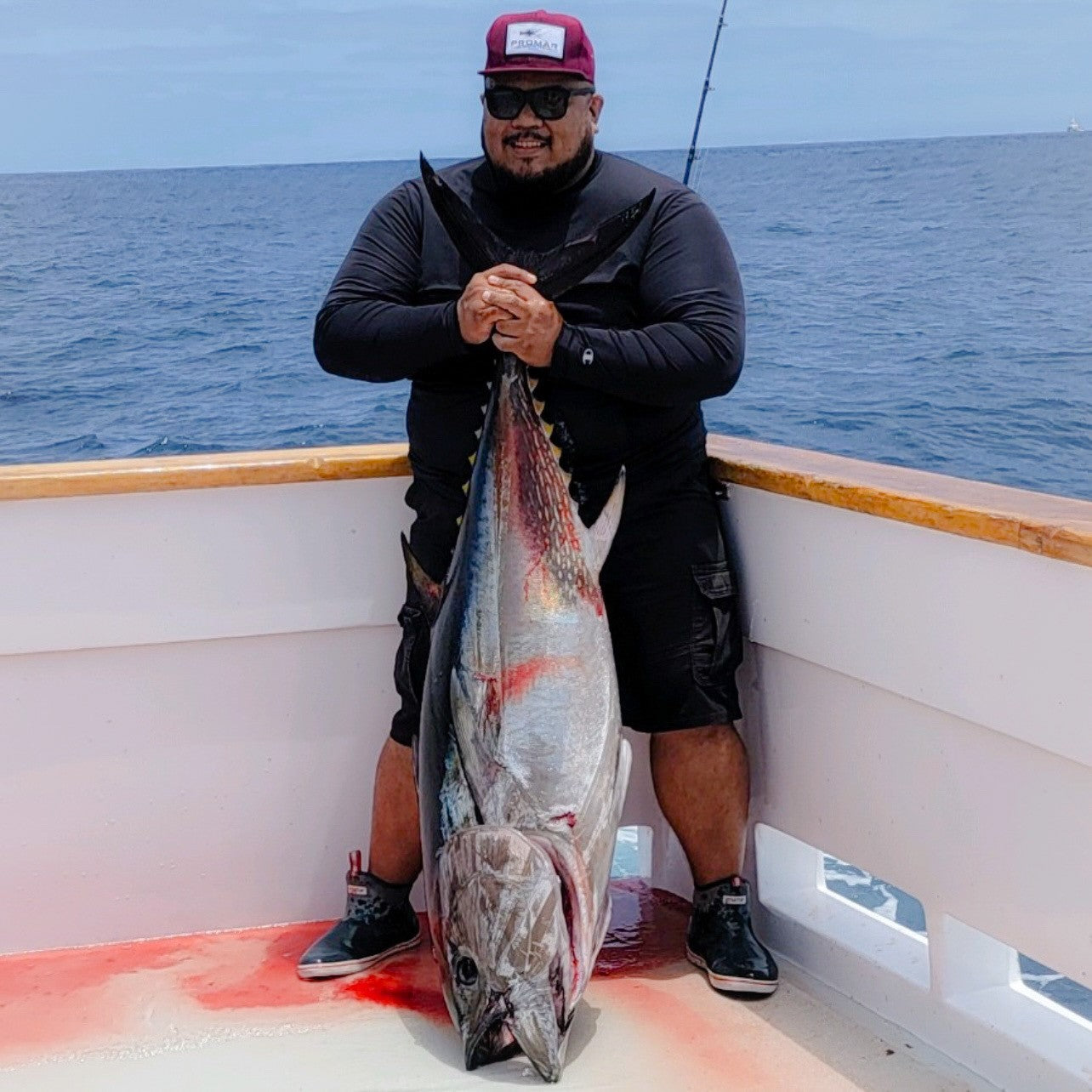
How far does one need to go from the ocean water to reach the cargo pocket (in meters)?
8.99

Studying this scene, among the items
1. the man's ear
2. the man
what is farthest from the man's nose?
the man's ear

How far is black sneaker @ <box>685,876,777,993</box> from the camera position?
8.23 feet

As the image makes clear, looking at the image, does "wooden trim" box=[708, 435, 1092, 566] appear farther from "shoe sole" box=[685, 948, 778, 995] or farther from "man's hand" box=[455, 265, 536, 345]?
"shoe sole" box=[685, 948, 778, 995]

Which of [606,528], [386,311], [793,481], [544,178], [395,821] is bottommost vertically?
[395,821]

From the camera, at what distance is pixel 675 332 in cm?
238

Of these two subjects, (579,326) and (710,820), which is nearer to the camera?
(579,326)

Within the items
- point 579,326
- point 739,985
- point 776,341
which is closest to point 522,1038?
point 739,985

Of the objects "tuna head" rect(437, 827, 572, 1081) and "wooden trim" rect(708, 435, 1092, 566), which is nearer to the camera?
"wooden trim" rect(708, 435, 1092, 566)

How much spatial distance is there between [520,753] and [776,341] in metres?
15.6

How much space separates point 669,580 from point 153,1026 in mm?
1179

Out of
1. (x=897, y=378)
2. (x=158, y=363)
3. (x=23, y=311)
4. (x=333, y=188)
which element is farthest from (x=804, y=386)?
(x=333, y=188)

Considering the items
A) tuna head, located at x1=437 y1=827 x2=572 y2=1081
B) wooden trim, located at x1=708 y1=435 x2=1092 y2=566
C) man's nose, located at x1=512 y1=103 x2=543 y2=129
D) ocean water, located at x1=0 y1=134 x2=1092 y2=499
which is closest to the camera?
wooden trim, located at x1=708 y1=435 x2=1092 y2=566

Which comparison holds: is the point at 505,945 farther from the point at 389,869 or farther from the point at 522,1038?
the point at 389,869

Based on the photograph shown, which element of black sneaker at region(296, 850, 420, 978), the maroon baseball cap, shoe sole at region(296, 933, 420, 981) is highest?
the maroon baseball cap
